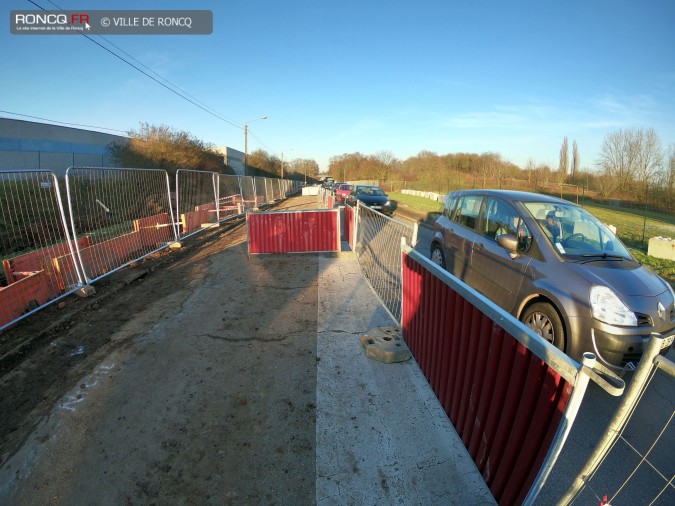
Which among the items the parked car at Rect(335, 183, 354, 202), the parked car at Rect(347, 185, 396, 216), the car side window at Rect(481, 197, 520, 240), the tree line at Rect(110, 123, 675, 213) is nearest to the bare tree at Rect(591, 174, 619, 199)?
the tree line at Rect(110, 123, 675, 213)

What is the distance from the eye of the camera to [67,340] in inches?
172

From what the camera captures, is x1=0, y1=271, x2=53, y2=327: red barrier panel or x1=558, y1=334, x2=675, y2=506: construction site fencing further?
x1=0, y1=271, x2=53, y2=327: red barrier panel

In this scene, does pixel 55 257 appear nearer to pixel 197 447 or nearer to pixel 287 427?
pixel 197 447

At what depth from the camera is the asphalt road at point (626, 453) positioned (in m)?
2.32

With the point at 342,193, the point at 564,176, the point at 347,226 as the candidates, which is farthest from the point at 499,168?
the point at 347,226

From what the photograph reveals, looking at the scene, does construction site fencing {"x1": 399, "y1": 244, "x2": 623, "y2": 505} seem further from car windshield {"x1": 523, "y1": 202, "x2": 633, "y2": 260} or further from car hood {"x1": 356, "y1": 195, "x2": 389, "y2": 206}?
car hood {"x1": 356, "y1": 195, "x2": 389, "y2": 206}

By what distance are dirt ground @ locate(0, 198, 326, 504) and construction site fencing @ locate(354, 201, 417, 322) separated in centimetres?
121

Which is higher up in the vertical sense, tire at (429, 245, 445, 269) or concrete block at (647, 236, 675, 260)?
tire at (429, 245, 445, 269)

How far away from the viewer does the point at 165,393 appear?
3264 millimetres

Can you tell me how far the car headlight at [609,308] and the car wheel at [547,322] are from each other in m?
0.37

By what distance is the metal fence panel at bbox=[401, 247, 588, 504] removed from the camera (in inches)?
63.6

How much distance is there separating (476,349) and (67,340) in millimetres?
4865

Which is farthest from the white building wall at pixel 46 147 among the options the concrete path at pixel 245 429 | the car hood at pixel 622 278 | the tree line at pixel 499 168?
the car hood at pixel 622 278

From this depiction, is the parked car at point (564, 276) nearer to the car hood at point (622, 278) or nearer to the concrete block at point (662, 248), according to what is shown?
the car hood at point (622, 278)
